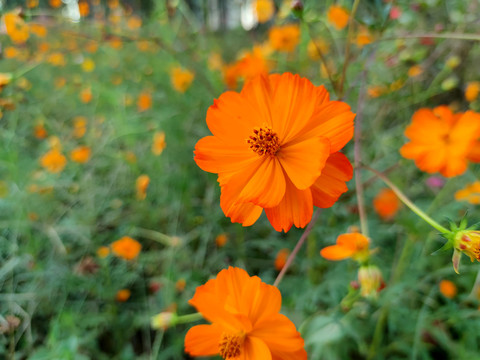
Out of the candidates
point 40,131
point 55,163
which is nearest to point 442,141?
point 55,163

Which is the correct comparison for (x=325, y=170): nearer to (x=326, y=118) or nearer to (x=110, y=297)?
(x=326, y=118)

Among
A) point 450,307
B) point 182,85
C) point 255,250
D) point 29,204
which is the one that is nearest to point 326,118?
point 450,307

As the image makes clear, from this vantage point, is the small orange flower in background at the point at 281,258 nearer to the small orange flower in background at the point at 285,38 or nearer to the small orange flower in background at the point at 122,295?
the small orange flower in background at the point at 122,295

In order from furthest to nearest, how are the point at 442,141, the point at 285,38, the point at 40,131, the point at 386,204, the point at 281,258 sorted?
1. the point at 40,131
2. the point at 285,38
3. the point at 386,204
4. the point at 281,258
5. the point at 442,141

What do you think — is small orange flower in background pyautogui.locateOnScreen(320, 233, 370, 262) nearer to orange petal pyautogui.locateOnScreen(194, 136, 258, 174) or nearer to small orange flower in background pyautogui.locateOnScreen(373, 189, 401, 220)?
orange petal pyautogui.locateOnScreen(194, 136, 258, 174)

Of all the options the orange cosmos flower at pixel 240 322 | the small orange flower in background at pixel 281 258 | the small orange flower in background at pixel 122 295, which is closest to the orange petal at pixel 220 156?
the orange cosmos flower at pixel 240 322

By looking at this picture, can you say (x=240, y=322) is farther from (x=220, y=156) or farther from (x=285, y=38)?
(x=285, y=38)

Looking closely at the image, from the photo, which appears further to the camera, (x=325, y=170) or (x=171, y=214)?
(x=171, y=214)
